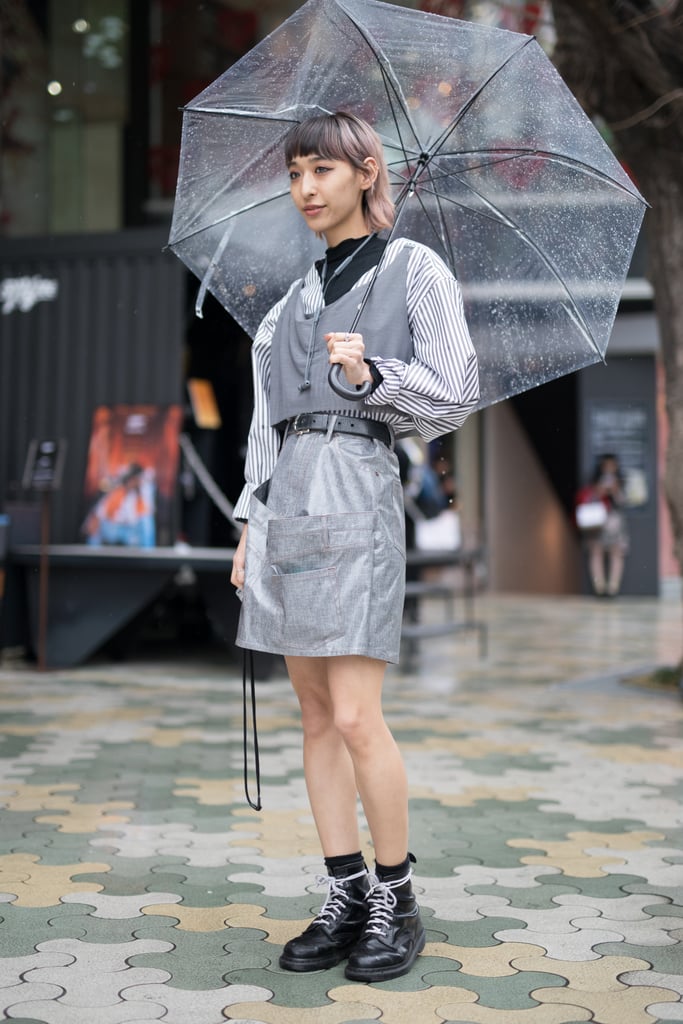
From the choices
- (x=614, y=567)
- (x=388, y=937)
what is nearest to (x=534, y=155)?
(x=388, y=937)

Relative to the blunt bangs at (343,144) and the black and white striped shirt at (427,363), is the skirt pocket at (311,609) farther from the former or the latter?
the blunt bangs at (343,144)

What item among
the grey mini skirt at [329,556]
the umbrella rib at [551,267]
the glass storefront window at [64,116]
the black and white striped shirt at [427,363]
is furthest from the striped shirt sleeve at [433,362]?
the glass storefront window at [64,116]

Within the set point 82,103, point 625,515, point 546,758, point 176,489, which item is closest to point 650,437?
point 625,515

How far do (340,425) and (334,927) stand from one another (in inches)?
38.6

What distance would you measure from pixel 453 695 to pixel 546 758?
6.02 ft

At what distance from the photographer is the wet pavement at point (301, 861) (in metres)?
2.25

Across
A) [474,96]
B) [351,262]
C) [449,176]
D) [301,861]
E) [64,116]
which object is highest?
[64,116]

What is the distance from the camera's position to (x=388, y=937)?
7.77 feet

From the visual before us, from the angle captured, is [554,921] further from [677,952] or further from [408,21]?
[408,21]

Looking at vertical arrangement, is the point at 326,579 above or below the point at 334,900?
above

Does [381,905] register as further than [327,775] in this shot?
No

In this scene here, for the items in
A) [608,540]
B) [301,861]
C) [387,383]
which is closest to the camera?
[387,383]

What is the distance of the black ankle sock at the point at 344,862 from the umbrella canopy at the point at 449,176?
3.36 feet

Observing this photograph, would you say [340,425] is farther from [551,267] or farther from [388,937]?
[388,937]
